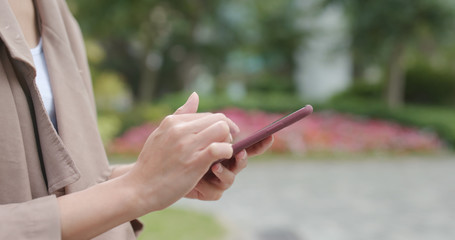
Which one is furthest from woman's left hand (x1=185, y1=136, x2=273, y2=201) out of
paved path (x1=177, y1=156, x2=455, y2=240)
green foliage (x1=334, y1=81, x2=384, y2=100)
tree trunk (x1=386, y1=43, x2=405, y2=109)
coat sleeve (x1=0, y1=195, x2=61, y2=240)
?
green foliage (x1=334, y1=81, x2=384, y2=100)

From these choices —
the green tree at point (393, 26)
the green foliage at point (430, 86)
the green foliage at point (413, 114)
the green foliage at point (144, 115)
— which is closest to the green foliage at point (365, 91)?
the green foliage at point (430, 86)

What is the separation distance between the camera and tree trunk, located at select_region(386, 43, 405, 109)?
10.8 m

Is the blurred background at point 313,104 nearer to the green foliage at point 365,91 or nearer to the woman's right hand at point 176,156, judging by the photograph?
the green foliage at point 365,91

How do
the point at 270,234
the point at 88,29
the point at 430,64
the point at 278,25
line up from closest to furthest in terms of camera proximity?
the point at 270,234 < the point at 88,29 < the point at 430,64 < the point at 278,25

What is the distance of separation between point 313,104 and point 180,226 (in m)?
7.45

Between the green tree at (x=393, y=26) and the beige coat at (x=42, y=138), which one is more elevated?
the beige coat at (x=42, y=138)

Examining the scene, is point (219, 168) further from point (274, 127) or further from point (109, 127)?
point (109, 127)

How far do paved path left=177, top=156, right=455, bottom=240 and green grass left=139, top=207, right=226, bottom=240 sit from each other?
0.73ft

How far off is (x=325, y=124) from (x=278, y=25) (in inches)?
301

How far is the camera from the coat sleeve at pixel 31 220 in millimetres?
761

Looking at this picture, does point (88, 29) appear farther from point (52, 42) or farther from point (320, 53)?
point (52, 42)

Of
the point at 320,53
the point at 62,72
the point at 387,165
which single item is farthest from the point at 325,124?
the point at 62,72

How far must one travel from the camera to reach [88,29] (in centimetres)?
1227

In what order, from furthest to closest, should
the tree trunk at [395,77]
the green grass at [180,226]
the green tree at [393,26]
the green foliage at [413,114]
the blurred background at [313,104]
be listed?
the tree trunk at [395,77], the green tree at [393,26], the green foliage at [413,114], the blurred background at [313,104], the green grass at [180,226]
